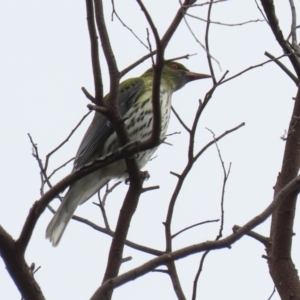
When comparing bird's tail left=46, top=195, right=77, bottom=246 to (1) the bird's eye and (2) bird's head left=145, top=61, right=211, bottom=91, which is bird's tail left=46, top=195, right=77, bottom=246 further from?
(1) the bird's eye

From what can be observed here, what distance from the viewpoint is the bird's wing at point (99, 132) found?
209 inches

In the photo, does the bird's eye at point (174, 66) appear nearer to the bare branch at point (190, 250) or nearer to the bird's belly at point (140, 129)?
the bird's belly at point (140, 129)

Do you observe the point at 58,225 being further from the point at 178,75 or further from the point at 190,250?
the point at 190,250

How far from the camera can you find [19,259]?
266 centimetres

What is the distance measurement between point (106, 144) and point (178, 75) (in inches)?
59.1

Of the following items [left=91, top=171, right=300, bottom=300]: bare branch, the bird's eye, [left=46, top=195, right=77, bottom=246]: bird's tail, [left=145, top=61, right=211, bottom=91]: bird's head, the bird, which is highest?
the bird's eye

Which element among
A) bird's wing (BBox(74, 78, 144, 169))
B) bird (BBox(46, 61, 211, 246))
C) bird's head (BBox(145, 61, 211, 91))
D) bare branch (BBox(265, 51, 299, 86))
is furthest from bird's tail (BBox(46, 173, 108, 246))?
bare branch (BBox(265, 51, 299, 86))

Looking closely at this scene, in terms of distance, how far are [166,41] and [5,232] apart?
968 mm

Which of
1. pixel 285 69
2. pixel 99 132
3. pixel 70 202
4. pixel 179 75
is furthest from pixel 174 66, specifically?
pixel 285 69

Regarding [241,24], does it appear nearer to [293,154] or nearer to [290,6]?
[290,6]

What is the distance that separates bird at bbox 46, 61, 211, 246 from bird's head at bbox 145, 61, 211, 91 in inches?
24.9

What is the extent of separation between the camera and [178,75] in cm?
648

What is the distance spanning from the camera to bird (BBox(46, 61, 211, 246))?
5105 millimetres

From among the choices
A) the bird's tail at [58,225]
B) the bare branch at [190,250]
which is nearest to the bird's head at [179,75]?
the bird's tail at [58,225]
